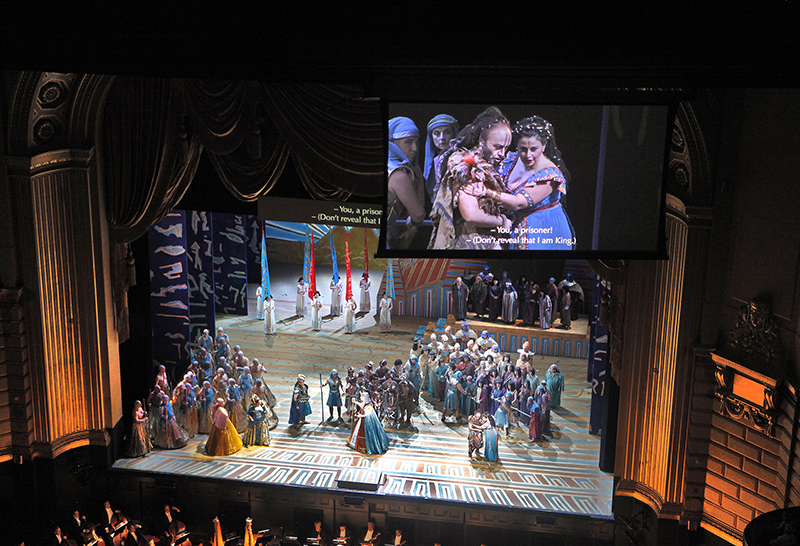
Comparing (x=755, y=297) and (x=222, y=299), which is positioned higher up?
(x=755, y=297)

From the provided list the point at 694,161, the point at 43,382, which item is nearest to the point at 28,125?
the point at 43,382

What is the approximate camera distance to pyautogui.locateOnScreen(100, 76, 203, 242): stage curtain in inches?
382

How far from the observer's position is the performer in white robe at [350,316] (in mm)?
14492

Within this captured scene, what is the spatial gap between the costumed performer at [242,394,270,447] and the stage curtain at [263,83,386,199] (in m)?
3.68

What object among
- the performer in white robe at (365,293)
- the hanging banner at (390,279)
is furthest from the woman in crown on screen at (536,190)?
the performer in white robe at (365,293)

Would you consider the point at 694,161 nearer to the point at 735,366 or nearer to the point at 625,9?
the point at 735,366

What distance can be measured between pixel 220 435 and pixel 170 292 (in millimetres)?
2690

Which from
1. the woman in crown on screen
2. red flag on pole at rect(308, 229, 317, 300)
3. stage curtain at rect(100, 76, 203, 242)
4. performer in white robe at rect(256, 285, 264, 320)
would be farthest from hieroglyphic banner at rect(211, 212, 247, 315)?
the woman in crown on screen

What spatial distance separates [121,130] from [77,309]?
257cm

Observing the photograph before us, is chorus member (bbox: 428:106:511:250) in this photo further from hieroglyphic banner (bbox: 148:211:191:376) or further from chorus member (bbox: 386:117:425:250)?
hieroglyphic banner (bbox: 148:211:191:376)

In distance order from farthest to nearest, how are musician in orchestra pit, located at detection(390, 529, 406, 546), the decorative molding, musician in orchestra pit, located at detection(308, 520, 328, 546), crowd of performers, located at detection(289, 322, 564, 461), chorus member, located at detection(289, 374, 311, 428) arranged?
chorus member, located at detection(289, 374, 311, 428)
crowd of performers, located at detection(289, 322, 564, 461)
musician in orchestra pit, located at detection(308, 520, 328, 546)
musician in orchestra pit, located at detection(390, 529, 406, 546)
the decorative molding

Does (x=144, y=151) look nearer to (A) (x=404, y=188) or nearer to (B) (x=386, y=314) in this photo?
(A) (x=404, y=188)

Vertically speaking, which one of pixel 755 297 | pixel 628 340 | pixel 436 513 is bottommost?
pixel 436 513

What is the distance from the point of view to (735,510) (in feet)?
26.1
